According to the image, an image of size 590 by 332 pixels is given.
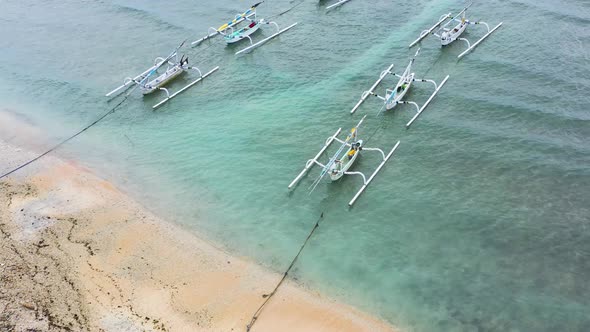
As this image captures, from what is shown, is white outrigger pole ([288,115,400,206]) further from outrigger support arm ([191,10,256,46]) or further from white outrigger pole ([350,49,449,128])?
outrigger support arm ([191,10,256,46])

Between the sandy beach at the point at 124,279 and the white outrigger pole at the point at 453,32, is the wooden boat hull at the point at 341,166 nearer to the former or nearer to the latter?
the sandy beach at the point at 124,279

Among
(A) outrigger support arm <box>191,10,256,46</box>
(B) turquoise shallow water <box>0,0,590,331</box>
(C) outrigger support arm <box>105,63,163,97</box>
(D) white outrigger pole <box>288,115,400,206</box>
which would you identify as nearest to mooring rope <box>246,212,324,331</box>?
(B) turquoise shallow water <box>0,0,590,331</box>

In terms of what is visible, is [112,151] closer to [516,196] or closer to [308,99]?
[308,99]

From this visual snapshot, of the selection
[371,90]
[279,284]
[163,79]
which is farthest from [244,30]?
[279,284]

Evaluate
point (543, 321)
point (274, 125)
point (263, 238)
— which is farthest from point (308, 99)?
point (543, 321)

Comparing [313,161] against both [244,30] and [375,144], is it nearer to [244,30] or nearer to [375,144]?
[375,144]

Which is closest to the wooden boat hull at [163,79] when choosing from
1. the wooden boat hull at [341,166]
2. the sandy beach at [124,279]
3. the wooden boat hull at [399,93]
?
the sandy beach at [124,279]
